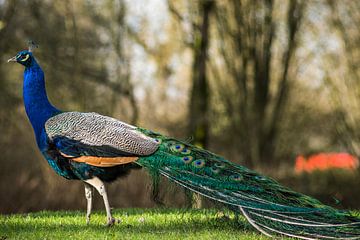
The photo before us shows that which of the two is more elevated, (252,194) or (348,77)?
(348,77)

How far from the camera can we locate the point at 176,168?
6227 mm

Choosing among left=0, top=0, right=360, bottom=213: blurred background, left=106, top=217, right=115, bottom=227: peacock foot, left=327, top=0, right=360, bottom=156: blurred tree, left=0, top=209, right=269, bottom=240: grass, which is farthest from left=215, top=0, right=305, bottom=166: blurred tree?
left=106, top=217, right=115, bottom=227: peacock foot

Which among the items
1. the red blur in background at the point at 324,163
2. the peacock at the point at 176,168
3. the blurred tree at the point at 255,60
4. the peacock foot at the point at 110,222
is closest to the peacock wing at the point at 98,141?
the peacock at the point at 176,168

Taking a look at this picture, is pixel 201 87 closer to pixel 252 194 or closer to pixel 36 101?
pixel 36 101

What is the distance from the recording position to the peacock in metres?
5.68

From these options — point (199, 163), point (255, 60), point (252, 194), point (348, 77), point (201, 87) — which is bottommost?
point (252, 194)

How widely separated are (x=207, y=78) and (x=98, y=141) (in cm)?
723

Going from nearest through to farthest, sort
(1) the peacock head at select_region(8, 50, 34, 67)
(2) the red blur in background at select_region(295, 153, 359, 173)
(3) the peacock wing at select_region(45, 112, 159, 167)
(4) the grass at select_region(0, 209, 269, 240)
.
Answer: (4) the grass at select_region(0, 209, 269, 240)
(3) the peacock wing at select_region(45, 112, 159, 167)
(1) the peacock head at select_region(8, 50, 34, 67)
(2) the red blur in background at select_region(295, 153, 359, 173)

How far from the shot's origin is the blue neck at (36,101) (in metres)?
6.74

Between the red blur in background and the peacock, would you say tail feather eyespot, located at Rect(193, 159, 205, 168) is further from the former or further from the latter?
the red blur in background

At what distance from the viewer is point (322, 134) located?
55.2 feet

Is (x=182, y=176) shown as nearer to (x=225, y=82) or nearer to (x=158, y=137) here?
(x=158, y=137)

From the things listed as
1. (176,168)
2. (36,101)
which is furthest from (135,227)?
(36,101)

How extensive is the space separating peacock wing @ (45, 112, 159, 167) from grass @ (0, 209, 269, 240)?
71cm
